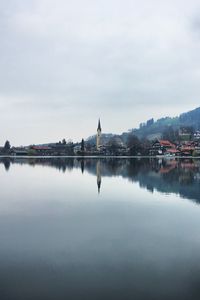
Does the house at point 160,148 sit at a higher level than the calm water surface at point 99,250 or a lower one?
higher

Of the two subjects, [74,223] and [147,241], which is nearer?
[147,241]

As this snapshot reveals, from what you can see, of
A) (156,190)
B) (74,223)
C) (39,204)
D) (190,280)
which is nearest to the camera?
(190,280)

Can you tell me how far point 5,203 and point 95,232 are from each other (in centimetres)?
1114

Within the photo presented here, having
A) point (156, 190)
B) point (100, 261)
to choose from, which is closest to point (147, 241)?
point (100, 261)

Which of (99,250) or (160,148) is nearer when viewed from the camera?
(99,250)

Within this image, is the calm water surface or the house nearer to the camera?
the calm water surface

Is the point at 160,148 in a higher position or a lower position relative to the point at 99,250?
higher

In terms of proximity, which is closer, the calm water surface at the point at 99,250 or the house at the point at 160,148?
the calm water surface at the point at 99,250

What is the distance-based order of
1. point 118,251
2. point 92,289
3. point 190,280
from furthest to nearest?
point 118,251
point 190,280
point 92,289

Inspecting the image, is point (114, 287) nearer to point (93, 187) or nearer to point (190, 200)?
point (190, 200)

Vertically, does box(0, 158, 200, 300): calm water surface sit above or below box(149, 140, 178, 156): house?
below

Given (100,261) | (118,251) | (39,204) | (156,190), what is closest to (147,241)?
(118,251)

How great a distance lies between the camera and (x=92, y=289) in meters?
9.86

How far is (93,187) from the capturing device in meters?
36.0
